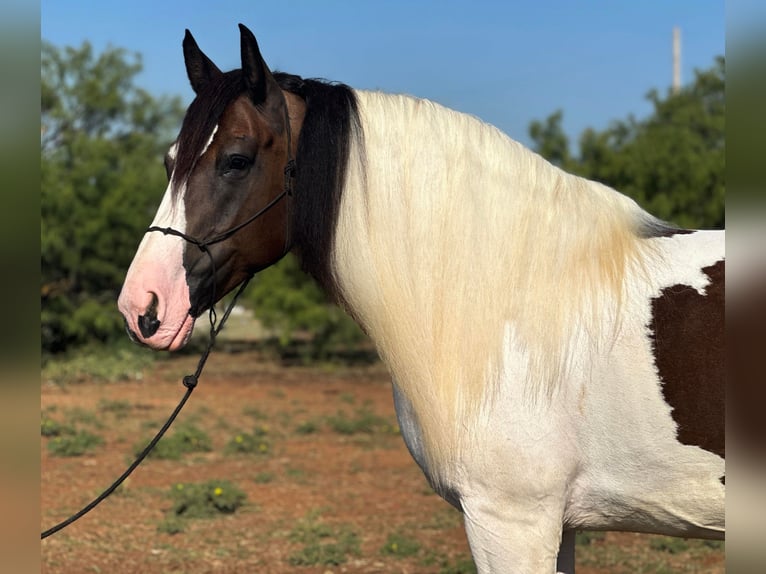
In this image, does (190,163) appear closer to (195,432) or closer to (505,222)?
(505,222)

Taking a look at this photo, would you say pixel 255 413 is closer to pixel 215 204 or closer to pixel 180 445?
pixel 180 445

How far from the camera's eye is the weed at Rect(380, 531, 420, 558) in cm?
500

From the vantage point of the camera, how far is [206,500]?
6148 millimetres

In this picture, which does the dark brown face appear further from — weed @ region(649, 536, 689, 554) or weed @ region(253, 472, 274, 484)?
weed @ region(253, 472, 274, 484)

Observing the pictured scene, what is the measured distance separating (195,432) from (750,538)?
8261 millimetres

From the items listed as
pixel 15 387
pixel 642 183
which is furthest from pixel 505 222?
pixel 642 183

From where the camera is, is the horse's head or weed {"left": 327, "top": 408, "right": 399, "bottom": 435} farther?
weed {"left": 327, "top": 408, "right": 399, "bottom": 435}

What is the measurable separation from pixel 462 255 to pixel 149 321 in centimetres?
89

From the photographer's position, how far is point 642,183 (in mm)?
13797

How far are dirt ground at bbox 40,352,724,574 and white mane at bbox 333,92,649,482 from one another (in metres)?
2.77

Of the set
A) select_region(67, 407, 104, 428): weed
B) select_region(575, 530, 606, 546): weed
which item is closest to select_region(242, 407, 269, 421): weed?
select_region(67, 407, 104, 428): weed

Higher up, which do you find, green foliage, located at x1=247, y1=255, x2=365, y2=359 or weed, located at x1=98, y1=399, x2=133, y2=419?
green foliage, located at x1=247, y1=255, x2=365, y2=359

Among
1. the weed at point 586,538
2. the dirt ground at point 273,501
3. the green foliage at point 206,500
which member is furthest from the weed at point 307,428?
the weed at point 586,538

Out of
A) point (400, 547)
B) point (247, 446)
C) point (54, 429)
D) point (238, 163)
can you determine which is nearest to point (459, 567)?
point (400, 547)
